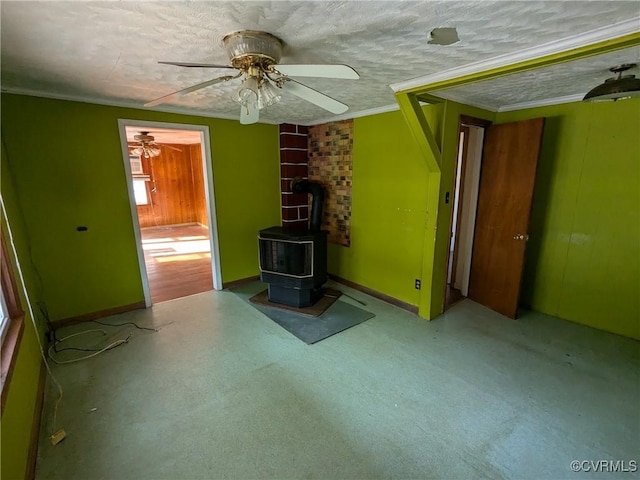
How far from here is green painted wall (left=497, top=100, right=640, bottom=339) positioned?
2.56 meters

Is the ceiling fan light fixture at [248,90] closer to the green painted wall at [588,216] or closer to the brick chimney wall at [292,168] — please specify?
the brick chimney wall at [292,168]

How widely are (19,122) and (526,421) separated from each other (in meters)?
4.36

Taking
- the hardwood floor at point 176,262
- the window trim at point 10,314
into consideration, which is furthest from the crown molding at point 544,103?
the window trim at point 10,314

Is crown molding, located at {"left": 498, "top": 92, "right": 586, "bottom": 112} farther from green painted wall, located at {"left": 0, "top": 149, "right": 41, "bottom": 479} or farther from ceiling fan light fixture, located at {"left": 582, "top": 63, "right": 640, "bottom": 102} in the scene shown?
green painted wall, located at {"left": 0, "top": 149, "right": 41, "bottom": 479}

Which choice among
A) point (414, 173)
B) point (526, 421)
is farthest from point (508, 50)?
point (526, 421)

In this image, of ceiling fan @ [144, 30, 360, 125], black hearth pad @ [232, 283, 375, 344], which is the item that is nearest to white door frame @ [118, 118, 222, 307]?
black hearth pad @ [232, 283, 375, 344]

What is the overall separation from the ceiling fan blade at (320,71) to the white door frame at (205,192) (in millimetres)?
2341

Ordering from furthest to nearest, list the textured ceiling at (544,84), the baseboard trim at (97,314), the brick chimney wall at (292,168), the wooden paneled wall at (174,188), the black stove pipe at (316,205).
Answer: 1. the wooden paneled wall at (174,188)
2. the brick chimney wall at (292,168)
3. the black stove pipe at (316,205)
4. the baseboard trim at (97,314)
5. the textured ceiling at (544,84)

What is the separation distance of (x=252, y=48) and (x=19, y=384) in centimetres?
206

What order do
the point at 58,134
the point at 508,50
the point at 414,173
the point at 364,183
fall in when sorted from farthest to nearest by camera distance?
1. the point at 364,183
2. the point at 414,173
3. the point at 58,134
4. the point at 508,50

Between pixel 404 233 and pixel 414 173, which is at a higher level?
pixel 414 173

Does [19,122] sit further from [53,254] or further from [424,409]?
[424,409]

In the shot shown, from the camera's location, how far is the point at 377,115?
3.24 metres

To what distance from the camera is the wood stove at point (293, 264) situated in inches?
127
